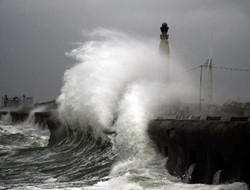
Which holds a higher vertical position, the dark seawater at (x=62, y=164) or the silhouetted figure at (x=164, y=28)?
the silhouetted figure at (x=164, y=28)

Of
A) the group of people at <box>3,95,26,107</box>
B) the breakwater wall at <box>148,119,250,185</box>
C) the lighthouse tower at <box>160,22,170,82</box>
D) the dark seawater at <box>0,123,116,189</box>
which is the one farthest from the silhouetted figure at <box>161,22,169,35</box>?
the group of people at <box>3,95,26,107</box>

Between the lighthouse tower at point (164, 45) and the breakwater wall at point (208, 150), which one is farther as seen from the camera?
the lighthouse tower at point (164, 45)

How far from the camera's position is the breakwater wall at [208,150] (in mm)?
6629

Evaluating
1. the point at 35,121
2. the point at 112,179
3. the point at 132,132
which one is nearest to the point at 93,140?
the point at 132,132

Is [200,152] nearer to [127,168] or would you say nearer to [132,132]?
[127,168]

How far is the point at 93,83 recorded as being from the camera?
18.4 meters

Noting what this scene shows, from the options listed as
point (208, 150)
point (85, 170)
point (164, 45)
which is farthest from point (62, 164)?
point (164, 45)

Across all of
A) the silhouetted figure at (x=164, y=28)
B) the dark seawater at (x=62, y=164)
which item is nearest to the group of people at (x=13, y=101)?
the silhouetted figure at (x=164, y=28)

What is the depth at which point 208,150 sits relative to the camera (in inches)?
298

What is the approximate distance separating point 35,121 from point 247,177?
107 feet

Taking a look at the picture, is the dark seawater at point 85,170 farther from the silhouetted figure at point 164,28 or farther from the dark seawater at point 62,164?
the silhouetted figure at point 164,28

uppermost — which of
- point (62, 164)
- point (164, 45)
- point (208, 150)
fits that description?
point (164, 45)

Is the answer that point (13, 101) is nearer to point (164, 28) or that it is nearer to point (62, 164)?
point (164, 28)

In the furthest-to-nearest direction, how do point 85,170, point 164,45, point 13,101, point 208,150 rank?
point 13,101 → point 164,45 → point 85,170 → point 208,150
